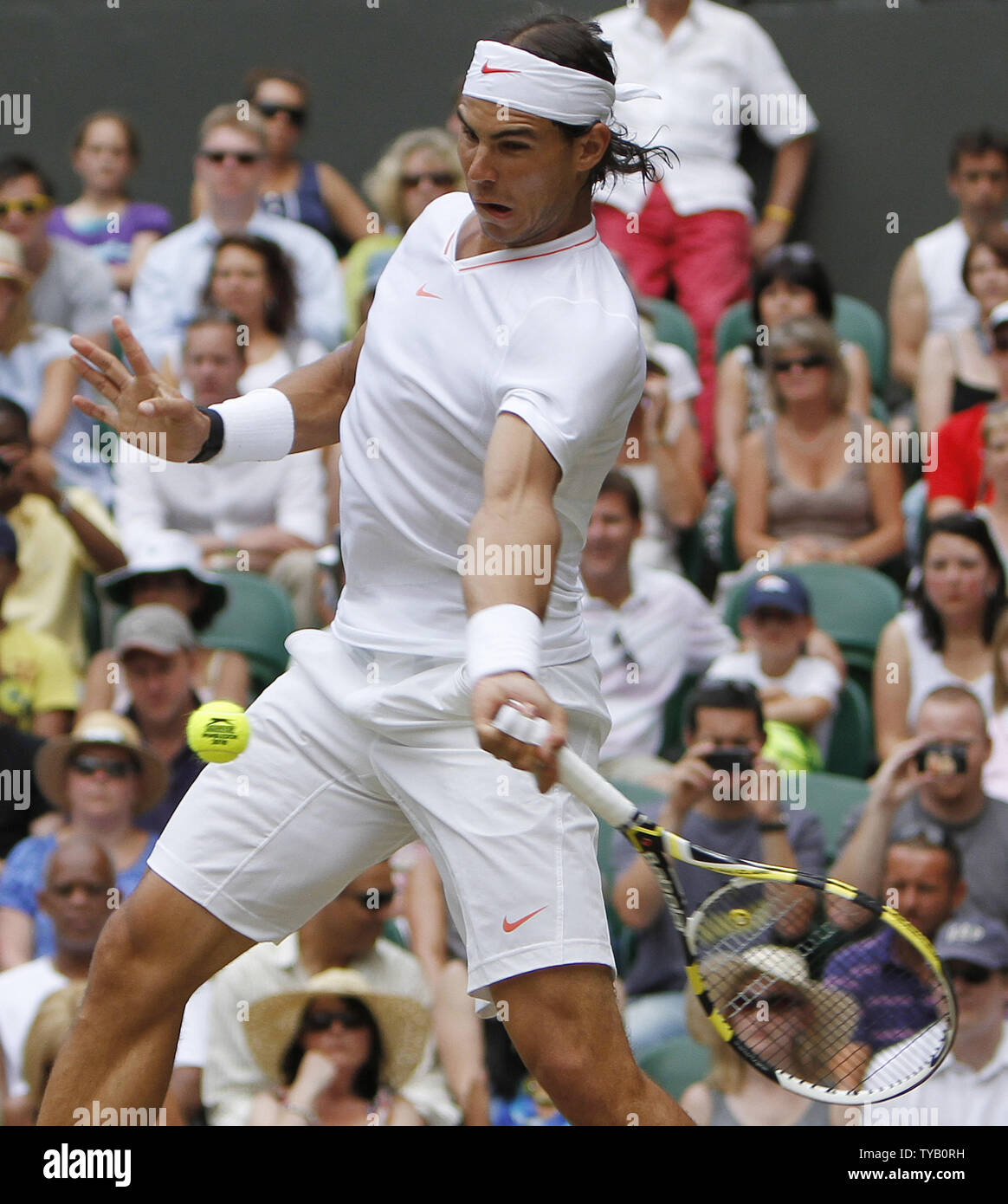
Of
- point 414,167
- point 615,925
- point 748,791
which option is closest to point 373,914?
point 615,925

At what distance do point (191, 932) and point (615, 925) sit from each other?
85.5 inches

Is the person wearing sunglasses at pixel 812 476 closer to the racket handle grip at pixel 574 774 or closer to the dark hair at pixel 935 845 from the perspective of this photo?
the dark hair at pixel 935 845

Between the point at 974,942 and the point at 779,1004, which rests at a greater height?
the point at 779,1004

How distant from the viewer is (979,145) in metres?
6.56

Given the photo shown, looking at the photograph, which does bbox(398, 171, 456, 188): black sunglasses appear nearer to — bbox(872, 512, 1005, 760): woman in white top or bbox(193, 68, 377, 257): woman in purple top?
bbox(193, 68, 377, 257): woman in purple top

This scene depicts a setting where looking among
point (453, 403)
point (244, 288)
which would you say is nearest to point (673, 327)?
point (244, 288)

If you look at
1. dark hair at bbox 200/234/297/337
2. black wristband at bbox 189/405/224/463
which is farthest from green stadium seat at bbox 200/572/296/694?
black wristband at bbox 189/405/224/463

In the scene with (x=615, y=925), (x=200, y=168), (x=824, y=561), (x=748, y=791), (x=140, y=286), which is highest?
(x=200, y=168)

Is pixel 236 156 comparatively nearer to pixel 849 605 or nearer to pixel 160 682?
pixel 160 682

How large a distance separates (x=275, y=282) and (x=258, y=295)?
72 millimetres

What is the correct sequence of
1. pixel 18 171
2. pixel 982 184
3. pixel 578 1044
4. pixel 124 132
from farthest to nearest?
pixel 124 132
pixel 18 171
pixel 982 184
pixel 578 1044

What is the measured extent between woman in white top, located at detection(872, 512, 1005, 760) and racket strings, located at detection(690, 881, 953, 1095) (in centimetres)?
195

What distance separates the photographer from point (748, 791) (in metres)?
4.86
